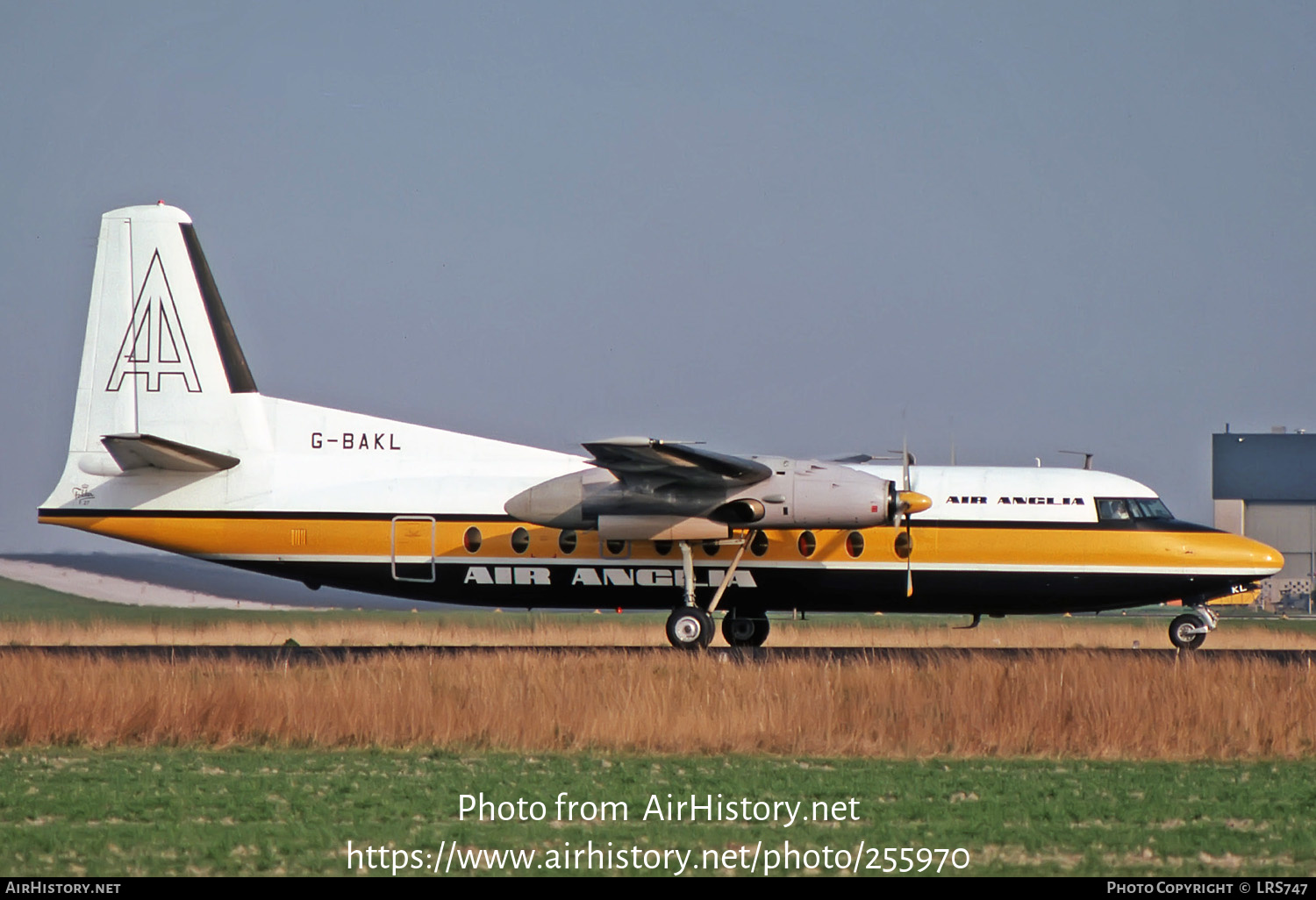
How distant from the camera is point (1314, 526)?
63.8m

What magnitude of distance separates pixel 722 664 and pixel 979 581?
26.9 ft

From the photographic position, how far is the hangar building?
62.8 metres

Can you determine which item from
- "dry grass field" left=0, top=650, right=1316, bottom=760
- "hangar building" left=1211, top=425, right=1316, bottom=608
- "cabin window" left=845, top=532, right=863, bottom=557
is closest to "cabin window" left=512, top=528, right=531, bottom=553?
"cabin window" left=845, top=532, right=863, bottom=557

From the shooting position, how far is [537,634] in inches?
1128

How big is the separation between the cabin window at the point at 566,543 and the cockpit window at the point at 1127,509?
8.63 m

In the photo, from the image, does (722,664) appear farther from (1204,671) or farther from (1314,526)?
(1314,526)

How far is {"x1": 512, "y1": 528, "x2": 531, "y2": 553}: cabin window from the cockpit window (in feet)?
30.7

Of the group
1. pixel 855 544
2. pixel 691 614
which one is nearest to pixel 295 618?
pixel 691 614

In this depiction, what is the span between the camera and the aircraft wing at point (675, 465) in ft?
65.6

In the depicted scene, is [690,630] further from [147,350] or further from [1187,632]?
[147,350]

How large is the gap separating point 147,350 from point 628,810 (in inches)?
653

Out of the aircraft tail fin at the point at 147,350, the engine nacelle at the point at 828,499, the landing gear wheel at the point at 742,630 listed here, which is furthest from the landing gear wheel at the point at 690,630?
the aircraft tail fin at the point at 147,350

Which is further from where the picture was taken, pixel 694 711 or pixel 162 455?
pixel 162 455

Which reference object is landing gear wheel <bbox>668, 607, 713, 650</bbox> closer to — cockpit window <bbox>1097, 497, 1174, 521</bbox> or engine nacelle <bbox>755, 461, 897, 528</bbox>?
engine nacelle <bbox>755, 461, 897, 528</bbox>
